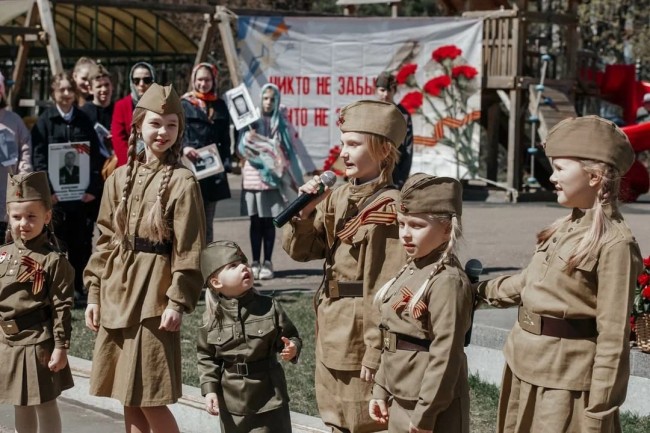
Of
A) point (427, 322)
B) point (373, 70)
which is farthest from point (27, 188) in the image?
point (373, 70)

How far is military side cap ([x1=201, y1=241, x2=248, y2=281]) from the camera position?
5133 millimetres

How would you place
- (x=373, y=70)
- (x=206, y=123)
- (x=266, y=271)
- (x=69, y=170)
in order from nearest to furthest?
(x=69, y=170) → (x=206, y=123) → (x=266, y=271) → (x=373, y=70)

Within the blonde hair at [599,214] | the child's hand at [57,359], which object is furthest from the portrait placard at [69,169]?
the blonde hair at [599,214]

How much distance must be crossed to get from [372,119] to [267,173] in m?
6.10

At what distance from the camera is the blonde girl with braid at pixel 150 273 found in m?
5.36

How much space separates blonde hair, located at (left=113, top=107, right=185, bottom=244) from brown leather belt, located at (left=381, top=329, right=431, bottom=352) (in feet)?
4.30

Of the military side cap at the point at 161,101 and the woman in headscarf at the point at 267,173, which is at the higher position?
the military side cap at the point at 161,101

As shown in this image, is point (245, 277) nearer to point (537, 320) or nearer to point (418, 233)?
point (418, 233)

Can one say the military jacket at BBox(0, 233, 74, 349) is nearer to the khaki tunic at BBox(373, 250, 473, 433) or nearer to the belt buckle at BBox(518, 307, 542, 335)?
the khaki tunic at BBox(373, 250, 473, 433)

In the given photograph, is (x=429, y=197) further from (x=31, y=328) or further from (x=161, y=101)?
(x=31, y=328)

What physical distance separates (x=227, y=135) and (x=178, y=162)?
4.85 metres

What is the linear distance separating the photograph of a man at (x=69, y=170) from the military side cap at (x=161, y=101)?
4417 millimetres

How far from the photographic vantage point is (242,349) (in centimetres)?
512

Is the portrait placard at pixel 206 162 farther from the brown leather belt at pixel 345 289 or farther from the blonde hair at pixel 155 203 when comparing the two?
the brown leather belt at pixel 345 289
